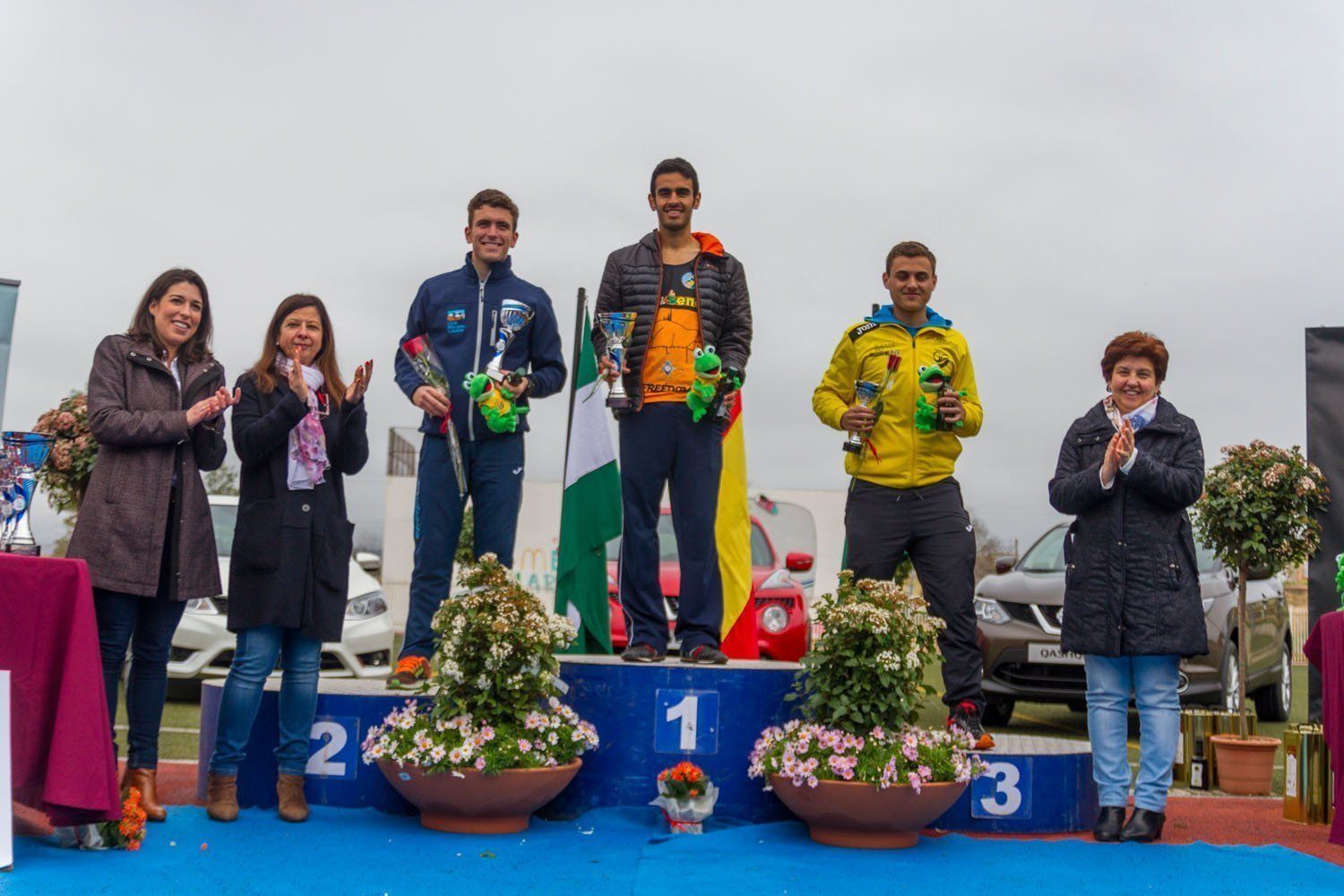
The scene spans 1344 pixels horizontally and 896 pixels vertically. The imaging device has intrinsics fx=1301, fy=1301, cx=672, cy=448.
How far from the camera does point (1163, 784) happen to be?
4914 mm

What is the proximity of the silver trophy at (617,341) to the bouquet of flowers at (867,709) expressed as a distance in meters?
1.24

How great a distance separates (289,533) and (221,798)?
3.31 feet

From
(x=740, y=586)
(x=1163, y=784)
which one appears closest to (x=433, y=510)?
(x=740, y=586)

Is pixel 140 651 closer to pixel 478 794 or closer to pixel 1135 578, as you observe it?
pixel 478 794

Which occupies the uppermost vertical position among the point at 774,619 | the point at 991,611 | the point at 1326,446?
the point at 1326,446

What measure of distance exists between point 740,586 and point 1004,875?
214cm

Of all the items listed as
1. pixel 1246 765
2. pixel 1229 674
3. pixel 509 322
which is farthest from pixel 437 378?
pixel 1229 674

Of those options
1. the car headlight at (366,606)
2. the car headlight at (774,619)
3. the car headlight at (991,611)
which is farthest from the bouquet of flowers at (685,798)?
the car headlight at (366,606)

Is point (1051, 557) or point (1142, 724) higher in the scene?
point (1051, 557)

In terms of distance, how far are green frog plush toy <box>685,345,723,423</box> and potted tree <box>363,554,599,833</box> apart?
1052 mm

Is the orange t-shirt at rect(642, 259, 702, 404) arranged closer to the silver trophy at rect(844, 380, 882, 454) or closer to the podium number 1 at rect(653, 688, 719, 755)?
the silver trophy at rect(844, 380, 882, 454)

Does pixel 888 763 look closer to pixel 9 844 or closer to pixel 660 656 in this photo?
pixel 660 656

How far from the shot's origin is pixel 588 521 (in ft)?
20.3

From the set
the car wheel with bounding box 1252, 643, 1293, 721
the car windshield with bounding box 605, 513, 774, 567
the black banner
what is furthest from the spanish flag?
the car wheel with bounding box 1252, 643, 1293, 721
